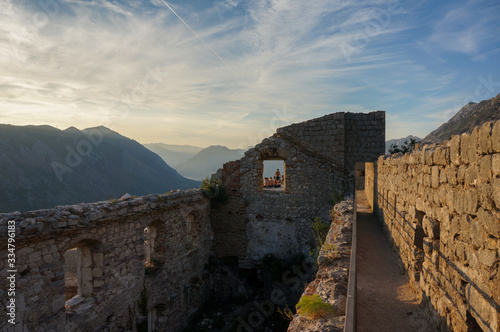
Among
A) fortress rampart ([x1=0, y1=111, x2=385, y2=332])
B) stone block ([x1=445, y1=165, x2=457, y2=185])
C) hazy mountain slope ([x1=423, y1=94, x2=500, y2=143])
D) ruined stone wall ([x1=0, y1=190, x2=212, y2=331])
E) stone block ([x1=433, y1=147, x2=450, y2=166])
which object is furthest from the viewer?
fortress rampart ([x1=0, y1=111, x2=385, y2=332])

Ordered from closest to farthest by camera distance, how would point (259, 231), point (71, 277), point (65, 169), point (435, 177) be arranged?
point (435, 177), point (71, 277), point (259, 231), point (65, 169)

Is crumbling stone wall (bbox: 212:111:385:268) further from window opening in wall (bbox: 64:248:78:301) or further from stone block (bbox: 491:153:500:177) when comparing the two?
stone block (bbox: 491:153:500:177)

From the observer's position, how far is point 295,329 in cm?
352

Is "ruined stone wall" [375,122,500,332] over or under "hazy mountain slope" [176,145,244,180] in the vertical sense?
under

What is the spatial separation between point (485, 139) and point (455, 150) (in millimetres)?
639

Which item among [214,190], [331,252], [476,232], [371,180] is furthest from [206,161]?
[476,232]

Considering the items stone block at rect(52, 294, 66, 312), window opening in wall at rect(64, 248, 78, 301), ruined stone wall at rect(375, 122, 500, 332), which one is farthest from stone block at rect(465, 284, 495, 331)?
window opening in wall at rect(64, 248, 78, 301)

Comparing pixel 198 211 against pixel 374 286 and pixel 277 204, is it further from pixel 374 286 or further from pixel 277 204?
pixel 374 286

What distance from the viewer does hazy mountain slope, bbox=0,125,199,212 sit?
111ft

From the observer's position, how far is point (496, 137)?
2.10m

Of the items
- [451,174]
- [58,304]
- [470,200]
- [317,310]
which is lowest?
[58,304]

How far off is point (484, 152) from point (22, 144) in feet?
165

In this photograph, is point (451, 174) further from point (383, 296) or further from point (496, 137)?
point (383, 296)

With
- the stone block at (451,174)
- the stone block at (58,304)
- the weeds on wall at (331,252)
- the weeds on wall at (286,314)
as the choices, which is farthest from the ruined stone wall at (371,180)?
the stone block at (58,304)
